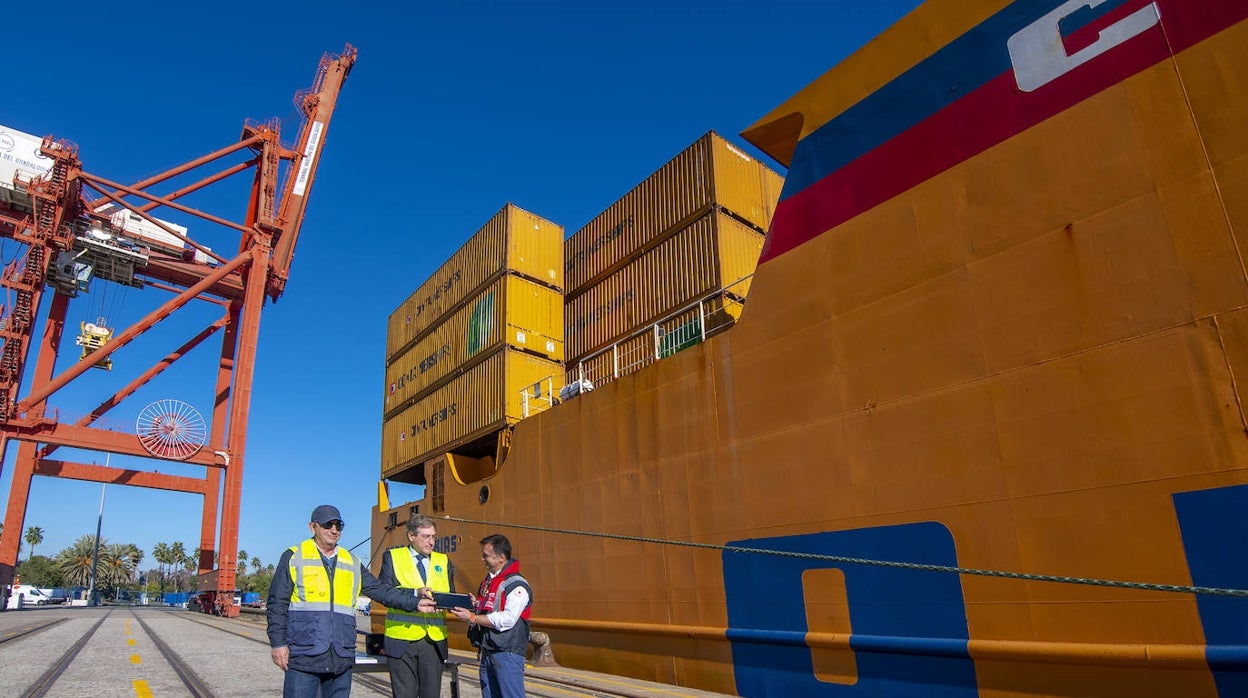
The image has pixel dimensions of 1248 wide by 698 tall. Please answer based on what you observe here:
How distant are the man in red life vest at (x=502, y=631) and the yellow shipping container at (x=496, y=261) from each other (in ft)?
31.3

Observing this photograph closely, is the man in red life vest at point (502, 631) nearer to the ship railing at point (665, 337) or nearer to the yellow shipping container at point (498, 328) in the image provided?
the ship railing at point (665, 337)

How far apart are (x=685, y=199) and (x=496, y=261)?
15.1ft

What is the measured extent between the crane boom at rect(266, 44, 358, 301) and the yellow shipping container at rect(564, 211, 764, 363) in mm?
21616

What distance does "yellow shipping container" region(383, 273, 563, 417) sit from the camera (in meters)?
12.5

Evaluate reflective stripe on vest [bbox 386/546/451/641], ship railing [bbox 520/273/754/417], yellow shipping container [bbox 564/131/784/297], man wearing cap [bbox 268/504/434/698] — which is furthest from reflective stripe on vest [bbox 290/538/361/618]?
yellow shipping container [bbox 564/131/784/297]

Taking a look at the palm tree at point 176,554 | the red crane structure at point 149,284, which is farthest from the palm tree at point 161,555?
the red crane structure at point 149,284

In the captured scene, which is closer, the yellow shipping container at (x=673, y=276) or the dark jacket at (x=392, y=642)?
the dark jacket at (x=392, y=642)

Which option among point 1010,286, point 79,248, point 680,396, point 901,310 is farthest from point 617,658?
point 79,248

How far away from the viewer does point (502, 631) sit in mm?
3748

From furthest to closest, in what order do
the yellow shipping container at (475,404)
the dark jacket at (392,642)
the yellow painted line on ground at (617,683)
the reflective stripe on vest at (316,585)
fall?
the yellow shipping container at (475,404)
the yellow painted line on ground at (617,683)
the dark jacket at (392,642)
the reflective stripe on vest at (316,585)

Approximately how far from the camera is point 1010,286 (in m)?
4.98

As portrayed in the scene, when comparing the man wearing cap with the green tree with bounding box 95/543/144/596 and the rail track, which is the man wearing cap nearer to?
the rail track

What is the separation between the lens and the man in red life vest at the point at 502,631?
12.3 feet

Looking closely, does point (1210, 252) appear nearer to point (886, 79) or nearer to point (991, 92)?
point (991, 92)
